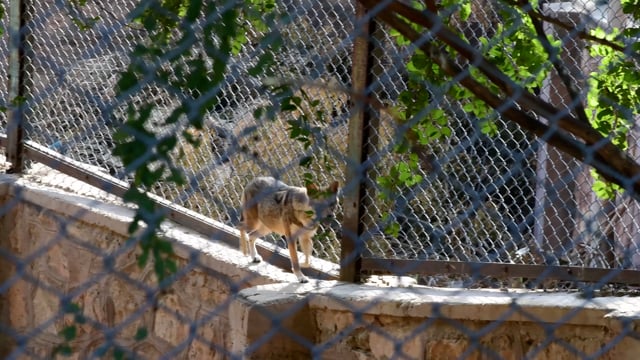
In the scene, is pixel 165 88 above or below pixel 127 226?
above

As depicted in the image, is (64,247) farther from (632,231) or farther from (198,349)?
(632,231)

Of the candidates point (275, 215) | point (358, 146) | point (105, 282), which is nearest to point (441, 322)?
point (358, 146)

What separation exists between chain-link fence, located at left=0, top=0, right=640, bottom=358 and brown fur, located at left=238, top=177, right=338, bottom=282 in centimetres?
13

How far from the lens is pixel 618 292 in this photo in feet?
15.1

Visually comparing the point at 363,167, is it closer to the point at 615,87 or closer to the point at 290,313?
the point at 290,313

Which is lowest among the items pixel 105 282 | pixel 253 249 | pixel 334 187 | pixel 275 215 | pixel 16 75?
pixel 105 282

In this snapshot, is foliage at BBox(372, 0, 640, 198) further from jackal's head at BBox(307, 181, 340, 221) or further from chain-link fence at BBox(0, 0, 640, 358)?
jackal's head at BBox(307, 181, 340, 221)

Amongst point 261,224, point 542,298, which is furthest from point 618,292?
point 261,224

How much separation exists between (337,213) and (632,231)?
1.56 metres

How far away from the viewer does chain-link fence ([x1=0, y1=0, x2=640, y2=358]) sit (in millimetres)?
3258

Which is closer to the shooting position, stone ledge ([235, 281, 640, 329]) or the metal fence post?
stone ledge ([235, 281, 640, 329])

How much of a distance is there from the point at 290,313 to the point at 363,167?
4.08ft

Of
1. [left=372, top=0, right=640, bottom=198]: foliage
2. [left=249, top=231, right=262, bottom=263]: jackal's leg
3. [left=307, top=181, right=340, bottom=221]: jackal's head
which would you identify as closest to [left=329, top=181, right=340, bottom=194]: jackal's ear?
[left=307, top=181, right=340, bottom=221]: jackal's head

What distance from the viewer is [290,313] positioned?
4113 millimetres
